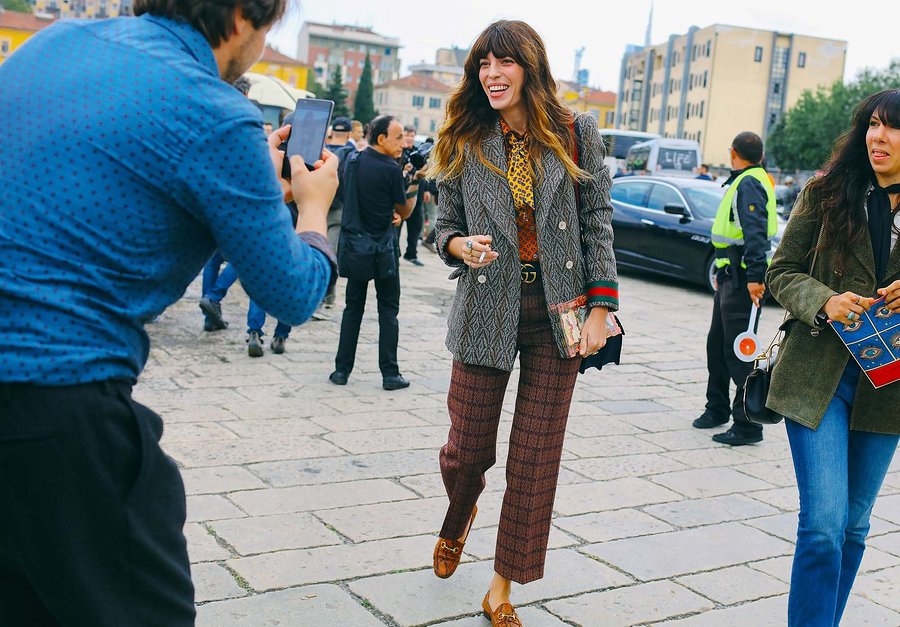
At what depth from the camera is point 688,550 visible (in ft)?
14.4

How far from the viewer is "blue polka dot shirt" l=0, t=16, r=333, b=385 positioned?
1714 mm

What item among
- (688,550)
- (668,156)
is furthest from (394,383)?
(668,156)

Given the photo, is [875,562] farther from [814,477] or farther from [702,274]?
[702,274]

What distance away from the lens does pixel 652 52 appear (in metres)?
108

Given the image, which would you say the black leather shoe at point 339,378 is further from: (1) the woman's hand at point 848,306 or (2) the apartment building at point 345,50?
(2) the apartment building at point 345,50

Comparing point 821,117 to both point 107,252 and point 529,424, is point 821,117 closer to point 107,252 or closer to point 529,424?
point 529,424

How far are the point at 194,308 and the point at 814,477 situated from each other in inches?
302

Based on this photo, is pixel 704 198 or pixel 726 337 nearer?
pixel 726 337

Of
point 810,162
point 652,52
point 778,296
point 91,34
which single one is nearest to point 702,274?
point 778,296

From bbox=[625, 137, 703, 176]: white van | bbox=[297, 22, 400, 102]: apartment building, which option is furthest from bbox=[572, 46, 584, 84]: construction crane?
bbox=[625, 137, 703, 176]: white van

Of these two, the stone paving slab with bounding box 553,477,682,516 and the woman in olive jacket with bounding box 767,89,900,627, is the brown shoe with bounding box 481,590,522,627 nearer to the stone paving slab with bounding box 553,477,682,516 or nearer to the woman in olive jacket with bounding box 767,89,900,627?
the woman in olive jacket with bounding box 767,89,900,627

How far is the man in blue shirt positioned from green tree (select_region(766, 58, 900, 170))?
225ft

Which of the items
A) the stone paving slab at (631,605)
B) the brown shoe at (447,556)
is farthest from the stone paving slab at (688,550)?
the brown shoe at (447,556)

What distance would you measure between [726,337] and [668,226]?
25.8 ft
